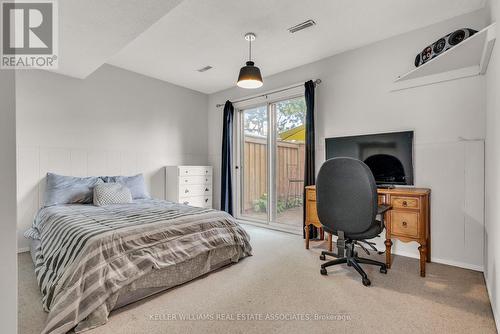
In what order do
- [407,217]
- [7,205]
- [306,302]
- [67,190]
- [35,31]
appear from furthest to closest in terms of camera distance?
[67,190]
[407,217]
[35,31]
[306,302]
[7,205]

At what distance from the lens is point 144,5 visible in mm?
2023

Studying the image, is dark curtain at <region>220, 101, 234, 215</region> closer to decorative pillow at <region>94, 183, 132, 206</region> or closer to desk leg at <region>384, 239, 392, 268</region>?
decorative pillow at <region>94, 183, 132, 206</region>

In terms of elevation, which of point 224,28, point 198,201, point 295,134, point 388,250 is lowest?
point 388,250

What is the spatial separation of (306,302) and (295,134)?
2.70m

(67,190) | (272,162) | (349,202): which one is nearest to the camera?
(349,202)

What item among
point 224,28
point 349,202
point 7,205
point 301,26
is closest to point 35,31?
point 224,28

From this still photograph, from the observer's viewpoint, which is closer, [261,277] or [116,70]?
[261,277]

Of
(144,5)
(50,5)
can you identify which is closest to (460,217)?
(144,5)

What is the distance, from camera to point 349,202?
2.20 metres

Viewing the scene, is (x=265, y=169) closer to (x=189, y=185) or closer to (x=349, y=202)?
(x=189, y=185)

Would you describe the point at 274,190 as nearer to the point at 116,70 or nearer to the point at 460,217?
the point at 460,217

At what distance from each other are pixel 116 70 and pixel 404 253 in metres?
4.62

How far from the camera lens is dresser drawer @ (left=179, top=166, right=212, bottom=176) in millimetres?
4363

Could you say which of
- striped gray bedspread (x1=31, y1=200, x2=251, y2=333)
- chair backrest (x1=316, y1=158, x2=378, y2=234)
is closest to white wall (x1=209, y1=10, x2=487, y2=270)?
chair backrest (x1=316, y1=158, x2=378, y2=234)
